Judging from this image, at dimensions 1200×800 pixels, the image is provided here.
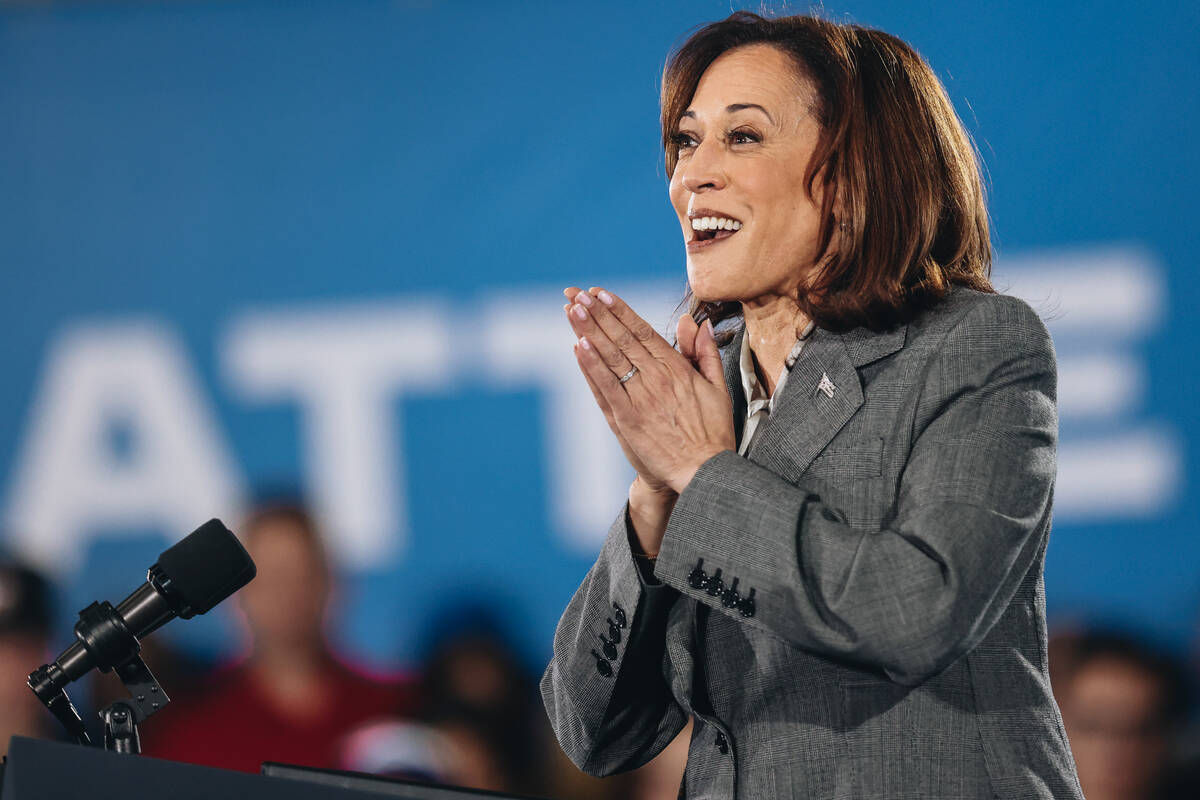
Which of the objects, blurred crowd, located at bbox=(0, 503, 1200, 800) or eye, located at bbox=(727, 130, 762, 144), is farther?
blurred crowd, located at bbox=(0, 503, 1200, 800)

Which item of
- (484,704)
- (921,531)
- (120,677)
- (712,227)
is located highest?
(712,227)

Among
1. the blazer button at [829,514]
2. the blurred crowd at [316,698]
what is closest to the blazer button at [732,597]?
the blazer button at [829,514]

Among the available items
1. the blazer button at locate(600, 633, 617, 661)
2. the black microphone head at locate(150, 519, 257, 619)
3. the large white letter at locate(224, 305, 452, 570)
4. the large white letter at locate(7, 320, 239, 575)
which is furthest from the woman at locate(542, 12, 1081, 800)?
the large white letter at locate(7, 320, 239, 575)

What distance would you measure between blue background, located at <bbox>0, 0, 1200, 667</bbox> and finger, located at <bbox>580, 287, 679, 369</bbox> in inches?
69.1

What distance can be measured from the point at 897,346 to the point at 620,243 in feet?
6.11

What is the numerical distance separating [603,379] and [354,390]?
2.02 metres

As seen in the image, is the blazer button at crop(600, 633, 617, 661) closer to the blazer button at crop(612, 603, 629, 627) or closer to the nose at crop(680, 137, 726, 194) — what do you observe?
the blazer button at crop(612, 603, 629, 627)

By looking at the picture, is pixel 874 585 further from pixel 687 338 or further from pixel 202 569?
pixel 202 569

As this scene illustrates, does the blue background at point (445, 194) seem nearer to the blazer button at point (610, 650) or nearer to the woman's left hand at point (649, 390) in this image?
the blazer button at point (610, 650)

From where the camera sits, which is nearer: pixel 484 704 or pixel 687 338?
pixel 687 338

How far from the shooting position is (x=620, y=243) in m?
3.29

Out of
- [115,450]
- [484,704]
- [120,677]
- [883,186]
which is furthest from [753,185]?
[115,450]

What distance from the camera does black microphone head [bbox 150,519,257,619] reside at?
50.7 inches

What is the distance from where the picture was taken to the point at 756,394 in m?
1.67
